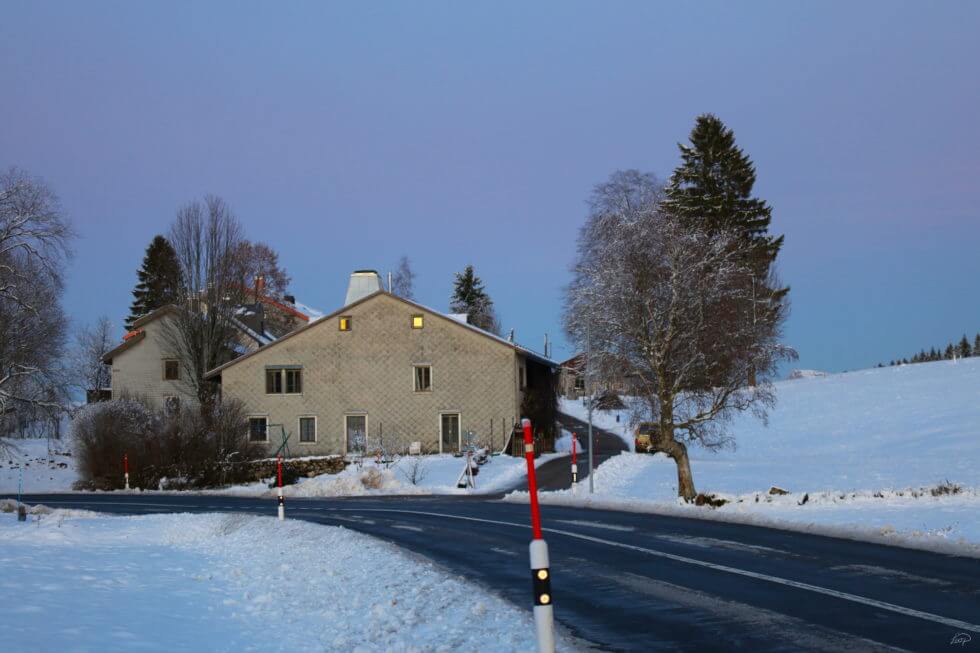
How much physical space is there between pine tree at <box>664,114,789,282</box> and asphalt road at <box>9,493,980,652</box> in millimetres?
47413

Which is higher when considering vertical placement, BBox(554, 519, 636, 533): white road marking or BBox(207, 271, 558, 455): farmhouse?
BBox(207, 271, 558, 455): farmhouse

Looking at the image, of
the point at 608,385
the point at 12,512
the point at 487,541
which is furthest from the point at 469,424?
the point at 487,541

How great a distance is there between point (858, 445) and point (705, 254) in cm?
2957

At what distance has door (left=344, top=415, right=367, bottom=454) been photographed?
49.9m

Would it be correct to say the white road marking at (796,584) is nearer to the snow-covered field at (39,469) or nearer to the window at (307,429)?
the window at (307,429)

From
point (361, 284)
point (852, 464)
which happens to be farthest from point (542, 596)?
point (361, 284)

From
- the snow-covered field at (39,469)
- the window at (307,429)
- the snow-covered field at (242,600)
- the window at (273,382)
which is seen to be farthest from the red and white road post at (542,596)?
the window at (273,382)

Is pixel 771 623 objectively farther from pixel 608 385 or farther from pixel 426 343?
pixel 426 343

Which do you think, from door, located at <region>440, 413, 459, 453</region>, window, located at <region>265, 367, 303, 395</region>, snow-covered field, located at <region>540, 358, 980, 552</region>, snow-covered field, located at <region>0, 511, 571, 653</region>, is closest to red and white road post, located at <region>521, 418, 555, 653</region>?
snow-covered field, located at <region>0, 511, 571, 653</region>

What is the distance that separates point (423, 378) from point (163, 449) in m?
13.7

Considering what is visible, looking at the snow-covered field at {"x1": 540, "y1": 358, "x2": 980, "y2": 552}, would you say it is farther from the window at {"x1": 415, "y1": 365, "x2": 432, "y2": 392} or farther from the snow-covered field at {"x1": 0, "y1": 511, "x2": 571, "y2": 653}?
the window at {"x1": 415, "y1": 365, "x2": 432, "y2": 392}

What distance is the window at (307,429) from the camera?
166 ft

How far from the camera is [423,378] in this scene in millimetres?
49906

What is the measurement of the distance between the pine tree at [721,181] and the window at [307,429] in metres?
28.4
